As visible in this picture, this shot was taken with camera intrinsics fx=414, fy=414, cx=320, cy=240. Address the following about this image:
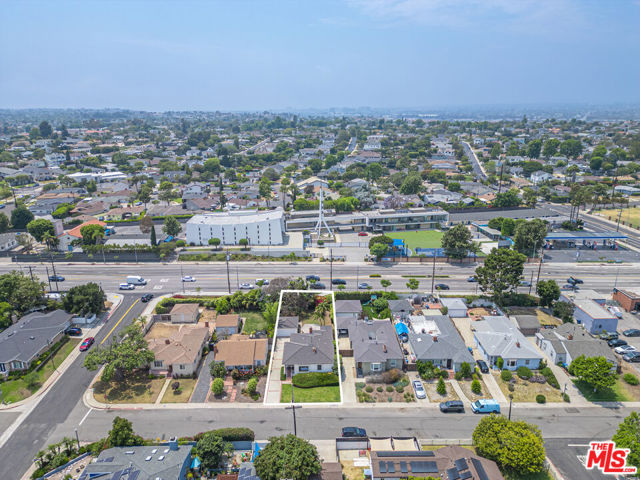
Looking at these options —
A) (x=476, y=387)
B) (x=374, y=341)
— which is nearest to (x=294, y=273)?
(x=374, y=341)

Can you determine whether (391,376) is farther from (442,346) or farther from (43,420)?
(43,420)

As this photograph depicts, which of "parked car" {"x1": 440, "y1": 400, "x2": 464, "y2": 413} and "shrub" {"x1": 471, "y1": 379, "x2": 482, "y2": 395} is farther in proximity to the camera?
"shrub" {"x1": 471, "y1": 379, "x2": 482, "y2": 395}

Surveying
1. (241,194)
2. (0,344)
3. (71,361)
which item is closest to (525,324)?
(71,361)

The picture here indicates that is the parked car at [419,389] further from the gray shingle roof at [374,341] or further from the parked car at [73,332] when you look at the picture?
the parked car at [73,332]

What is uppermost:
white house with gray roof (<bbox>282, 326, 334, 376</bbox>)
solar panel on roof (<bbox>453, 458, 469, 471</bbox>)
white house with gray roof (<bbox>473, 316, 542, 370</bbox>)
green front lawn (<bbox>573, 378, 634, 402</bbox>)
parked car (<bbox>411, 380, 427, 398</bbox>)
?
solar panel on roof (<bbox>453, 458, 469, 471</bbox>)

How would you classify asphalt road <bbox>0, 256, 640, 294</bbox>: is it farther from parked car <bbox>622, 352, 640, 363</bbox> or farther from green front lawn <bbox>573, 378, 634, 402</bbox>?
green front lawn <bbox>573, 378, 634, 402</bbox>

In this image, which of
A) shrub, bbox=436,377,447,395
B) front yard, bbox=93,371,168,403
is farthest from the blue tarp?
front yard, bbox=93,371,168,403
